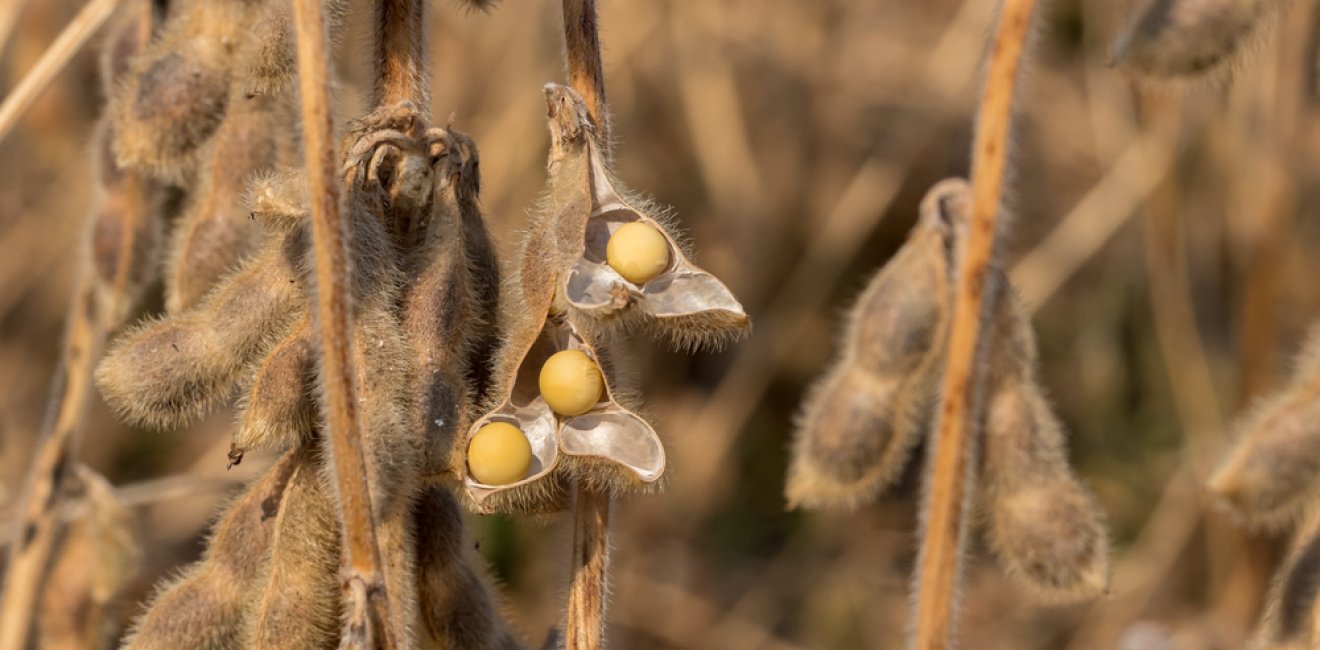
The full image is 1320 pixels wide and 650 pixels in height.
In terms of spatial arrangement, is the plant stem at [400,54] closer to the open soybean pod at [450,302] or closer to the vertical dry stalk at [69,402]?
the open soybean pod at [450,302]

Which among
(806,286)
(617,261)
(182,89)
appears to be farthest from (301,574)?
(806,286)

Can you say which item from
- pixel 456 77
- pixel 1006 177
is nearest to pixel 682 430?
pixel 456 77

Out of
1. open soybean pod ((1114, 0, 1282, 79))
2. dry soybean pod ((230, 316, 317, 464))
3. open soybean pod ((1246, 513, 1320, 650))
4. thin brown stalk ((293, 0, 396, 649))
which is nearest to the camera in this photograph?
thin brown stalk ((293, 0, 396, 649))

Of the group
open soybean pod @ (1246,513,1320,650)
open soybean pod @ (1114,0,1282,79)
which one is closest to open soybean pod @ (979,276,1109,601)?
open soybean pod @ (1246,513,1320,650)

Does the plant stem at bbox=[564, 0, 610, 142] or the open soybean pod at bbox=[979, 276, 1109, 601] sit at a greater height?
the plant stem at bbox=[564, 0, 610, 142]

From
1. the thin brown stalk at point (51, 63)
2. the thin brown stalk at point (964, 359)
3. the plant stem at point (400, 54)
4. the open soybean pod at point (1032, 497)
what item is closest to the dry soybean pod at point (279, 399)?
the plant stem at point (400, 54)

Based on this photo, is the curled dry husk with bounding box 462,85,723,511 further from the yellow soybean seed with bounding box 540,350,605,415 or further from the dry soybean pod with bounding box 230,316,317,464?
the dry soybean pod with bounding box 230,316,317,464
